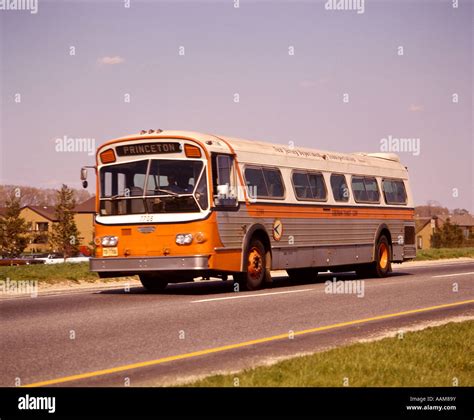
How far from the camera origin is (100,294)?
56.6 feet

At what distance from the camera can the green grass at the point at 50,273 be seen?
2095 cm

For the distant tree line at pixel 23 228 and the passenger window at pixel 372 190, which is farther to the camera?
the distant tree line at pixel 23 228

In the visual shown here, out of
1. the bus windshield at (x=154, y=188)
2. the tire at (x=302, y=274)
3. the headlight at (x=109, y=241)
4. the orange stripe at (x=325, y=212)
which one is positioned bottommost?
the tire at (x=302, y=274)

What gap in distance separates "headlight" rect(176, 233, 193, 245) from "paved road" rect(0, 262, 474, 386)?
3.56ft

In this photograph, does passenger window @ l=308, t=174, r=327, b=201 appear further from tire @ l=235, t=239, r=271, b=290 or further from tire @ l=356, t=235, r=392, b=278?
tire @ l=356, t=235, r=392, b=278

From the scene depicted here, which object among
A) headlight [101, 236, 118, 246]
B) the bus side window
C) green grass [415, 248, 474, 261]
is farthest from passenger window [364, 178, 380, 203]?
green grass [415, 248, 474, 261]

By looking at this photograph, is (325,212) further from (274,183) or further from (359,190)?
(274,183)

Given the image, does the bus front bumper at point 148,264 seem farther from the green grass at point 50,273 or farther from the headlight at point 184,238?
the green grass at point 50,273

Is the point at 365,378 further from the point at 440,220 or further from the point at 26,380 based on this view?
the point at 440,220

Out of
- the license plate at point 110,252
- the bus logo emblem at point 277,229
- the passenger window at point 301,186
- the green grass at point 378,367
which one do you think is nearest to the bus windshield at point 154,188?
the license plate at point 110,252

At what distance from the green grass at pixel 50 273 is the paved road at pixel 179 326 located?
348 cm
